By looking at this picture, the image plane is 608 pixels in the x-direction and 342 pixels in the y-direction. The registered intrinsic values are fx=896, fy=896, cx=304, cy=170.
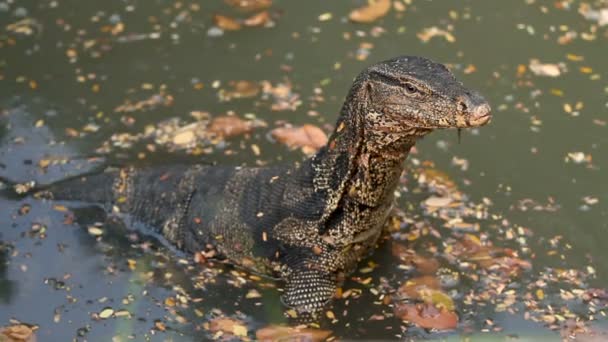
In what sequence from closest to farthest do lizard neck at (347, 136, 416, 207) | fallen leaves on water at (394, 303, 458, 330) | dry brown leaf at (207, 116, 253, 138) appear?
lizard neck at (347, 136, 416, 207) → fallen leaves on water at (394, 303, 458, 330) → dry brown leaf at (207, 116, 253, 138)

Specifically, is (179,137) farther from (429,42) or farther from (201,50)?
(429,42)

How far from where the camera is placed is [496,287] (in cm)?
682

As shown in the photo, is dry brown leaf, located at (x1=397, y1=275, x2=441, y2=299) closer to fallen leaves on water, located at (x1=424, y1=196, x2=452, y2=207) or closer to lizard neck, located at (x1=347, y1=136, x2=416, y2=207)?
lizard neck, located at (x1=347, y1=136, x2=416, y2=207)

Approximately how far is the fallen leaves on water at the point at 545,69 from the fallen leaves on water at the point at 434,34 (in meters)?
0.94

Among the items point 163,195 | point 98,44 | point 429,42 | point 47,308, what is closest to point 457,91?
point 163,195

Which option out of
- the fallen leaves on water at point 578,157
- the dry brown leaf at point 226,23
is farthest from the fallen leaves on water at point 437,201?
the dry brown leaf at point 226,23

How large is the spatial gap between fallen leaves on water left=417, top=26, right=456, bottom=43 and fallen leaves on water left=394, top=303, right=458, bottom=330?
13.6 feet

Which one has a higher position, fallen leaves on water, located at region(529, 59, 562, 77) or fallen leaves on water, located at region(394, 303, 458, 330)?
fallen leaves on water, located at region(529, 59, 562, 77)

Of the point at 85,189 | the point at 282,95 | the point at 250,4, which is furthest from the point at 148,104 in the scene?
the point at 250,4

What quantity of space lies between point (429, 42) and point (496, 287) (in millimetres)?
3854

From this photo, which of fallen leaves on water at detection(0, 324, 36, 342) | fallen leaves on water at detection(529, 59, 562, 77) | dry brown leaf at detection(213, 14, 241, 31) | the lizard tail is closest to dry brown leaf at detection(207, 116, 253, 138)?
the lizard tail

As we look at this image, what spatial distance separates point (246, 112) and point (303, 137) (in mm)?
748

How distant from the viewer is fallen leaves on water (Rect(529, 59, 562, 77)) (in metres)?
9.40

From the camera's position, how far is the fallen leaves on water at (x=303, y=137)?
27.4 feet
